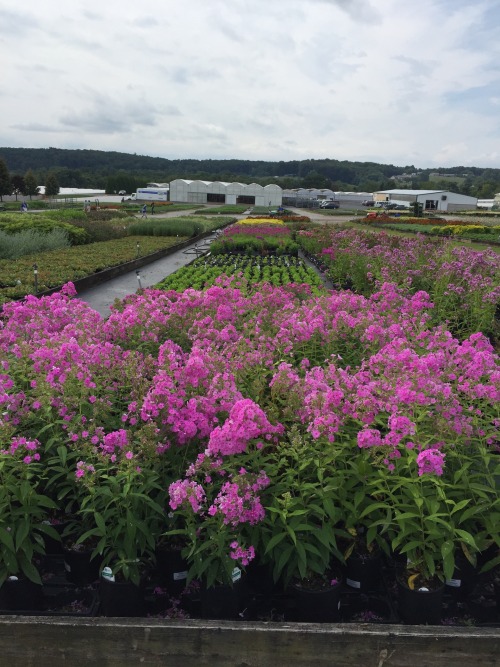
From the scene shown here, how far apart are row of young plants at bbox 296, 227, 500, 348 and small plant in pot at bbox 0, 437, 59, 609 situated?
4.31 m

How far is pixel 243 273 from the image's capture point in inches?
575

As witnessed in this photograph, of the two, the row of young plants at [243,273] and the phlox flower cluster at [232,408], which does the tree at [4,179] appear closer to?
the row of young plants at [243,273]

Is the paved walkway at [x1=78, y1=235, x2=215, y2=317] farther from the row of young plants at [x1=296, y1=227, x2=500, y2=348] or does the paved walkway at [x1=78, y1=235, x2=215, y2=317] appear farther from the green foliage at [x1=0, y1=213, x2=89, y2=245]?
the green foliage at [x1=0, y1=213, x2=89, y2=245]

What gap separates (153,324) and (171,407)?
1895 millimetres

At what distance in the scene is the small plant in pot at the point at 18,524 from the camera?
254 centimetres

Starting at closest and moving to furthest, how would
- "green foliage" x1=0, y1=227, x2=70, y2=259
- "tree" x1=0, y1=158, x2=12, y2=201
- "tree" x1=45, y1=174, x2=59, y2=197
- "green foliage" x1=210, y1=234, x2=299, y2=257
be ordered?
1. "green foliage" x1=0, y1=227, x2=70, y2=259
2. "green foliage" x1=210, y1=234, x2=299, y2=257
3. "tree" x1=0, y1=158, x2=12, y2=201
4. "tree" x1=45, y1=174, x2=59, y2=197

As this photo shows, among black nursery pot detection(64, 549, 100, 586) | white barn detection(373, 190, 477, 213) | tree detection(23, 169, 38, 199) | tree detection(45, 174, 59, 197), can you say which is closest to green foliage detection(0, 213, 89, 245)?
black nursery pot detection(64, 549, 100, 586)

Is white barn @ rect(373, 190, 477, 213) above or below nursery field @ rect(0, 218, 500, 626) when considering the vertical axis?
above

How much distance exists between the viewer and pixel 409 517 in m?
2.52

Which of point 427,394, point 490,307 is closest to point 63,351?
point 427,394

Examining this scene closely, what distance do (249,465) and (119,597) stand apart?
0.93 m

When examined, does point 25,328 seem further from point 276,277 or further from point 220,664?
point 276,277

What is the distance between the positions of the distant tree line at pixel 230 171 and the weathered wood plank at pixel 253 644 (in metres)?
109

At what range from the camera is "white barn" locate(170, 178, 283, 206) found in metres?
82.2
